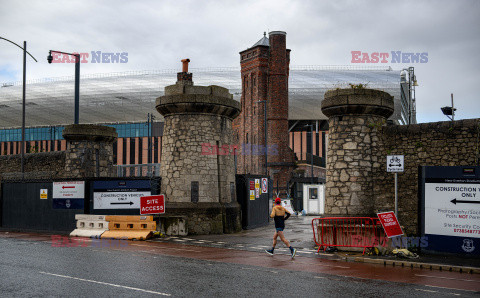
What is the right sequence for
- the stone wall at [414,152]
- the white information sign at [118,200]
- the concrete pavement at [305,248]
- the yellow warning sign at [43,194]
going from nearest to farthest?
the concrete pavement at [305,248]
the stone wall at [414,152]
the white information sign at [118,200]
the yellow warning sign at [43,194]

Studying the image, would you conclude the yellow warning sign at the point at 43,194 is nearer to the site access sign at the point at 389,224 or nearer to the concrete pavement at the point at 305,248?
the concrete pavement at the point at 305,248

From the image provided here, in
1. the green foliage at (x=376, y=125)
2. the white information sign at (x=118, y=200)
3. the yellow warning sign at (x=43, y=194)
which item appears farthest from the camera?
the yellow warning sign at (x=43, y=194)

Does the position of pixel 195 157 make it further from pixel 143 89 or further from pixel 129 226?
pixel 143 89

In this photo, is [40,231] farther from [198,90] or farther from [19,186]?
[198,90]

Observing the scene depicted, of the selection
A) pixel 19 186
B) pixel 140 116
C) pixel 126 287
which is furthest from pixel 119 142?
pixel 126 287

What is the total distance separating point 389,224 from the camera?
45.3 feet

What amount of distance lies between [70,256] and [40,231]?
985cm

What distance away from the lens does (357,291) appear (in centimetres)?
870

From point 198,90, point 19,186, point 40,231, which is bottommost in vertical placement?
point 40,231

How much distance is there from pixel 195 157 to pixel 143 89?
6249cm

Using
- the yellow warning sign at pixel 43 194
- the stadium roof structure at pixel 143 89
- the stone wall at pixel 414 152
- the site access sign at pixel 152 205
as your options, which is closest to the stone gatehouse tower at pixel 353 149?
the stone wall at pixel 414 152

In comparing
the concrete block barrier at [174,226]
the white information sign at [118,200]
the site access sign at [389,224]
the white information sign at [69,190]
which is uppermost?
the white information sign at [69,190]

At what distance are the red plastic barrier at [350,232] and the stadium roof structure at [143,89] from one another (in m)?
59.7

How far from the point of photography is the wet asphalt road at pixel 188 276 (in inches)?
334
